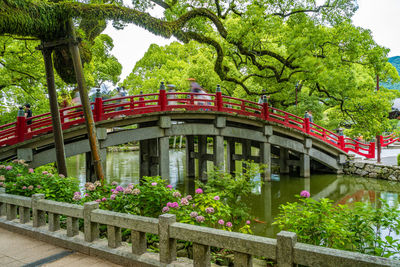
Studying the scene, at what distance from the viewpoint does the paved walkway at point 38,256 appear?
4.09 metres

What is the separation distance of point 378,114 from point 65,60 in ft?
45.9

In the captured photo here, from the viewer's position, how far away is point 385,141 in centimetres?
2411

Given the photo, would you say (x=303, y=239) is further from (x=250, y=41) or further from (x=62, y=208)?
(x=250, y=41)

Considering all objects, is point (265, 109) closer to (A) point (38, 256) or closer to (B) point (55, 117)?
(B) point (55, 117)

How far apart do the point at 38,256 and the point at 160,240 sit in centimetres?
193

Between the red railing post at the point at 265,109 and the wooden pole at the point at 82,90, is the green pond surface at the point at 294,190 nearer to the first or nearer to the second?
the red railing post at the point at 265,109

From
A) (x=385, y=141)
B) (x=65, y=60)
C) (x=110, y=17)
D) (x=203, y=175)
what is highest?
(x=110, y=17)

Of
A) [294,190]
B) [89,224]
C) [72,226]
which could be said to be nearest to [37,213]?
[72,226]

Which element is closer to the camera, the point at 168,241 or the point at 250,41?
the point at 168,241

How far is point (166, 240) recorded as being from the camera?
12.2ft

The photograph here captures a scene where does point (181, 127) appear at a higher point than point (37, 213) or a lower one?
higher

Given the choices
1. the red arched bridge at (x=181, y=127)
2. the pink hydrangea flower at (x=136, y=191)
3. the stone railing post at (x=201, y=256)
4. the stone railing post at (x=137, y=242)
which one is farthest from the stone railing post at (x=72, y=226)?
the red arched bridge at (x=181, y=127)

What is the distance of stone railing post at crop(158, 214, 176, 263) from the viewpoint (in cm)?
371

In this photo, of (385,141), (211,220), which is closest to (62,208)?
(211,220)
